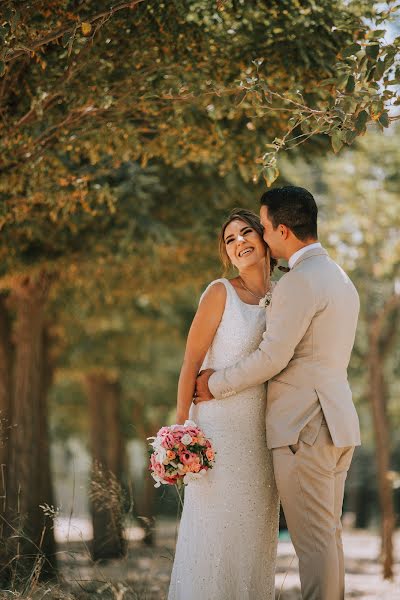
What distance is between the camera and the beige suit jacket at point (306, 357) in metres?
4.27

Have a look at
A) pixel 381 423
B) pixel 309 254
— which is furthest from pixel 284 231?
pixel 381 423

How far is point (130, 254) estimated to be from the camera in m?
10.5

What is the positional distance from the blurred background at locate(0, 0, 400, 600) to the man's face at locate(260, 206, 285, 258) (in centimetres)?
23

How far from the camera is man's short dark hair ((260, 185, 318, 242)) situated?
176 inches

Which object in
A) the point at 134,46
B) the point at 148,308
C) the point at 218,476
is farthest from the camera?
the point at 148,308

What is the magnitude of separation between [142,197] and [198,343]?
188 inches

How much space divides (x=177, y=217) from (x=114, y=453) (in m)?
9.26

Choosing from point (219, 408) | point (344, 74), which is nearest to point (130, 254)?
point (219, 408)

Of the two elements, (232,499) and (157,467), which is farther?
(232,499)

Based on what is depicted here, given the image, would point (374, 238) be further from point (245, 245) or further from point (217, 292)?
point (217, 292)

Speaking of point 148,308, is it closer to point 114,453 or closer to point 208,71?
point 114,453

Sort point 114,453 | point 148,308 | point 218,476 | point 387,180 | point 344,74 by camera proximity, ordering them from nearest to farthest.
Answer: point 344,74 → point 218,476 → point 387,180 → point 148,308 → point 114,453

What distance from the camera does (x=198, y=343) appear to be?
470cm

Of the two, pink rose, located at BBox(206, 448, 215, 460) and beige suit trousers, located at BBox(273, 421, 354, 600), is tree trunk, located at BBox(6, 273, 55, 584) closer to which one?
pink rose, located at BBox(206, 448, 215, 460)
